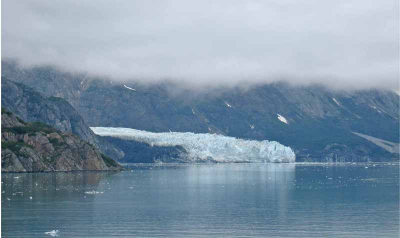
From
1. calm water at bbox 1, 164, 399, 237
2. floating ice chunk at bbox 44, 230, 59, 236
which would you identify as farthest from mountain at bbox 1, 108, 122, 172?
floating ice chunk at bbox 44, 230, 59, 236

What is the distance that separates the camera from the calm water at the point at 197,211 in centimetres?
5000

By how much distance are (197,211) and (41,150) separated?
81308 millimetres

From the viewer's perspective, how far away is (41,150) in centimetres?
13875

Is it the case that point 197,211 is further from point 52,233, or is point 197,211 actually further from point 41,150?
point 41,150

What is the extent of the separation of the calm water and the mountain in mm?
32771

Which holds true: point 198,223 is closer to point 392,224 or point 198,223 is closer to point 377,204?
point 392,224

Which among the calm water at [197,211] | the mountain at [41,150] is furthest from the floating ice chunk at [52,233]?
the mountain at [41,150]

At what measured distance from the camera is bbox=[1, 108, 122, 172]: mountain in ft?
422

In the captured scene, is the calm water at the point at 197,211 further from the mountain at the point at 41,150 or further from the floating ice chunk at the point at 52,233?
the mountain at the point at 41,150

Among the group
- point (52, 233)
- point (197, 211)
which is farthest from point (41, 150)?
point (52, 233)

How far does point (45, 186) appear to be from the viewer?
296ft

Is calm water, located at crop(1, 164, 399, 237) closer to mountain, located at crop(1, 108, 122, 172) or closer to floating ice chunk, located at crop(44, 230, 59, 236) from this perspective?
floating ice chunk, located at crop(44, 230, 59, 236)

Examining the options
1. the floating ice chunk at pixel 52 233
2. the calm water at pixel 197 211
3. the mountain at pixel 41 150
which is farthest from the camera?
the mountain at pixel 41 150

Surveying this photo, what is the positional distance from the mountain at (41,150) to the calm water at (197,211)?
3277 centimetres
